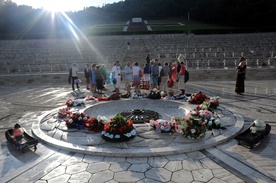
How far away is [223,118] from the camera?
766 centimetres

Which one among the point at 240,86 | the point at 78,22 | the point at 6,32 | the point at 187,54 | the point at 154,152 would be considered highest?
the point at 78,22

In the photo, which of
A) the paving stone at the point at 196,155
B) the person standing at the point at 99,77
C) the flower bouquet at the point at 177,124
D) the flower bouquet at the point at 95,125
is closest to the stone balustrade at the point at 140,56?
the person standing at the point at 99,77

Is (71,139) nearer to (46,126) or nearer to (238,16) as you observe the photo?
(46,126)

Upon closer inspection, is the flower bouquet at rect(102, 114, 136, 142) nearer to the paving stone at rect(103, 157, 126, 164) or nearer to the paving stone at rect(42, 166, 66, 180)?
the paving stone at rect(103, 157, 126, 164)

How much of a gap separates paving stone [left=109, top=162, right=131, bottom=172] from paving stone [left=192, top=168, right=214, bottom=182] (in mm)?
1298

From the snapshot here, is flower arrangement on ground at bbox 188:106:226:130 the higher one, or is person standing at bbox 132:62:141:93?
person standing at bbox 132:62:141:93

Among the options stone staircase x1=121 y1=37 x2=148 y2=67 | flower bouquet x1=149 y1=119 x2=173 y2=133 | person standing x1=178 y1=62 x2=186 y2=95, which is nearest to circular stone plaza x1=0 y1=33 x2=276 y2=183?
flower bouquet x1=149 y1=119 x2=173 y2=133

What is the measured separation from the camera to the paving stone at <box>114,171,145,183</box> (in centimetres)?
475

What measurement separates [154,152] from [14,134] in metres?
3.46

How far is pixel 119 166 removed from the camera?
5250mm

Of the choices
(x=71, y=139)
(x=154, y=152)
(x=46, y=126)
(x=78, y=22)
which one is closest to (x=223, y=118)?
(x=154, y=152)

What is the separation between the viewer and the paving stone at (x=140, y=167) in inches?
200

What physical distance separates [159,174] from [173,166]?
43 cm

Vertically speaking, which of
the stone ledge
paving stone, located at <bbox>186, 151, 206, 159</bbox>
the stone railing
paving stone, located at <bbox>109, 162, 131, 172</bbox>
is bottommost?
→ paving stone, located at <bbox>109, 162, 131, 172</bbox>
